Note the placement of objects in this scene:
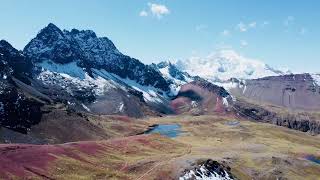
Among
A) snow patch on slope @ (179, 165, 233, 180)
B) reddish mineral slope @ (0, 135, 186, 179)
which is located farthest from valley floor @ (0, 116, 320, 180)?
snow patch on slope @ (179, 165, 233, 180)

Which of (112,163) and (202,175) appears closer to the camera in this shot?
(202,175)

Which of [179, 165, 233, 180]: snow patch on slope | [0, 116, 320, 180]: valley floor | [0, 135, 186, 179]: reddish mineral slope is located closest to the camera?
[0, 135, 186, 179]: reddish mineral slope

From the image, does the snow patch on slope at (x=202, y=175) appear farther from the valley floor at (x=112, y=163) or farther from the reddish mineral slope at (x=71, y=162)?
the reddish mineral slope at (x=71, y=162)

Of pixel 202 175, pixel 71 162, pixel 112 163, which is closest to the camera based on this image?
pixel 71 162

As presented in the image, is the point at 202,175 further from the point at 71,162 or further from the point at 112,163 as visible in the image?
the point at 71,162

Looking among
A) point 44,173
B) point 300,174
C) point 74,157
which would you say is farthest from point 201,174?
point 300,174

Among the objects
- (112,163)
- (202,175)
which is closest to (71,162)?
(112,163)

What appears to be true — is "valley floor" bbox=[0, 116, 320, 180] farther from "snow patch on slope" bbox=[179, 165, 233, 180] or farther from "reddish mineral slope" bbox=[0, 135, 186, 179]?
"snow patch on slope" bbox=[179, 165, 233, 180]

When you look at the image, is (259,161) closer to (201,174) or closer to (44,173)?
(201,174)

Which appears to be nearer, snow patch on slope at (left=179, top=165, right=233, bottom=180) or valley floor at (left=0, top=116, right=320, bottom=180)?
valley floor at (left=0, top=116, right=320, bottom=180)

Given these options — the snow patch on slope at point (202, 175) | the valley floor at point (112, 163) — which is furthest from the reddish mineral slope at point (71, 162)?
the snow patch on slope at point (202, 175)

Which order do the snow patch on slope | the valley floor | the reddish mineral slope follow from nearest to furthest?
the reddish mineral slope
the valley floor
the snow patch on slope
